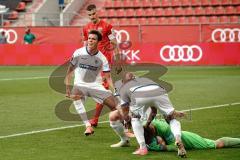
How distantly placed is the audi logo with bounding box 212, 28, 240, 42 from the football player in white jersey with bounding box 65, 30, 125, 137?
20921mm

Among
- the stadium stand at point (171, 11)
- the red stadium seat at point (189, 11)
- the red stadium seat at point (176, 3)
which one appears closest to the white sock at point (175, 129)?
the stadium stand at point (171, 11)

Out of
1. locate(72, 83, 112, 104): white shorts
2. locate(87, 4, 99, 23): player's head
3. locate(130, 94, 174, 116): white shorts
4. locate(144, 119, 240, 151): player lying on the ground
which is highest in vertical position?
locate(87, 4, 99, 23): player's head

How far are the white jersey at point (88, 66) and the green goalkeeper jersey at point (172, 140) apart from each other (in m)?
2.17

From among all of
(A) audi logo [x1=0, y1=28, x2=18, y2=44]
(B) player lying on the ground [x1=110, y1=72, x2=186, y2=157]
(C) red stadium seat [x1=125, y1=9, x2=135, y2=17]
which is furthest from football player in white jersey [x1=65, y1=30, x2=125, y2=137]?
(C) red stadium seat [x1=125, y1=9, x2=135, y2=17]

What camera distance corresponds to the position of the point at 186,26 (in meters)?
34.1

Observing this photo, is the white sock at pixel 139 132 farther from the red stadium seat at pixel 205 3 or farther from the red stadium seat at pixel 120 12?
the red stadium seat at pixel 120 12

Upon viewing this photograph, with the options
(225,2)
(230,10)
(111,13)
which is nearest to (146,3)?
(111,13)

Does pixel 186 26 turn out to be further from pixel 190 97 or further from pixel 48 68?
pixel 190 97

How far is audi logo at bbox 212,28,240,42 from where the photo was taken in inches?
1297

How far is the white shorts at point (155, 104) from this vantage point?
1036 centimetres

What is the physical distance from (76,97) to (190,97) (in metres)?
6.93

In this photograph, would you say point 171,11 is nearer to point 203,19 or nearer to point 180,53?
point 203,19

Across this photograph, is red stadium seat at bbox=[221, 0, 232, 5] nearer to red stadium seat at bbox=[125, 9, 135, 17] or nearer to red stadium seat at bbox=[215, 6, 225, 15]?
red stadium seat at bbox=[215, 6, 225, 15]

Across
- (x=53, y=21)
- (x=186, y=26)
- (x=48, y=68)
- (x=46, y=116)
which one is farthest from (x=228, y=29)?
(x=46, y=116)
